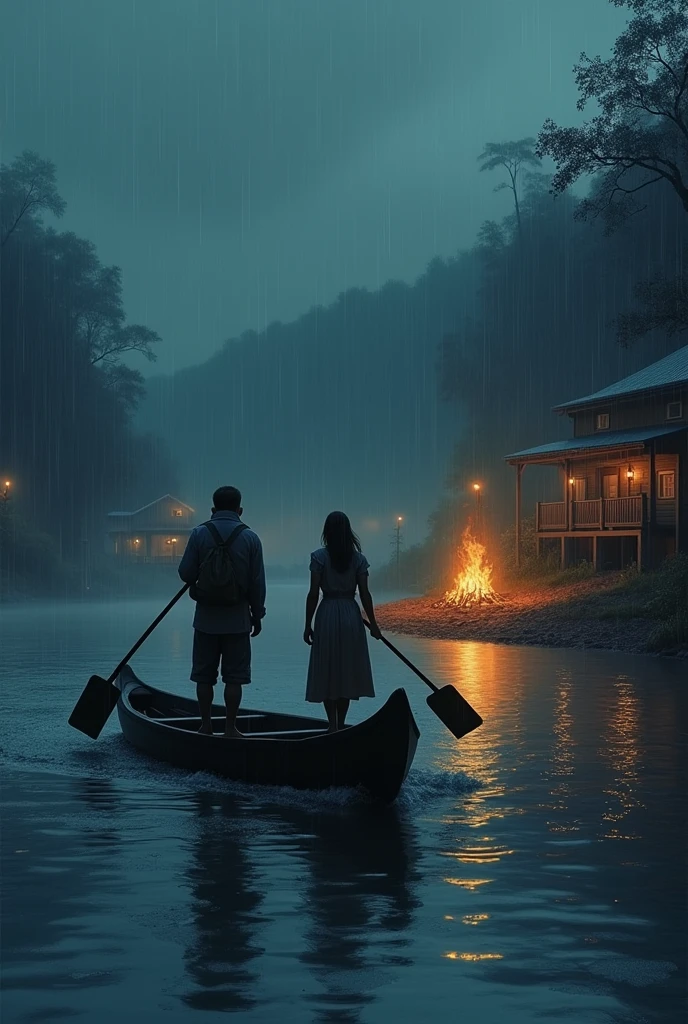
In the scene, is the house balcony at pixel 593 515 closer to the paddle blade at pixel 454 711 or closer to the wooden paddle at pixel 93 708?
Answer: the wooden paddle at pixel 93 708

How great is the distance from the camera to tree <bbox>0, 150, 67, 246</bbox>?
87.1 meters

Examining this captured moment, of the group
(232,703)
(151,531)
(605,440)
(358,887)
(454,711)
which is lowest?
(358,887)

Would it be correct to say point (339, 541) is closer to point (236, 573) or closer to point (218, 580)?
point (236, 573)

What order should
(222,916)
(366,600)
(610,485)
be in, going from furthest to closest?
(610,485) → (366,600) → (222,916)

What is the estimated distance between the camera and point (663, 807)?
34.4 feet

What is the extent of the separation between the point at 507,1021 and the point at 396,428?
18210cm

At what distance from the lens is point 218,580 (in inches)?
429

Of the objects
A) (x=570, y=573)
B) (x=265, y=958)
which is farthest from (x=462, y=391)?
(x=265, y=958)

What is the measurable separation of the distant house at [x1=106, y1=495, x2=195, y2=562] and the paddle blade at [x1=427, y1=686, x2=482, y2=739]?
95.7m

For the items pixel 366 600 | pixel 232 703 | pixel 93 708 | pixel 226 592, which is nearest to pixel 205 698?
pixel 232 703

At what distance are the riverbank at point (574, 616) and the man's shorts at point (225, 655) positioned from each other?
59.5ft

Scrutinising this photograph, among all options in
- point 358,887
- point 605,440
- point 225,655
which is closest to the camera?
point 358,887

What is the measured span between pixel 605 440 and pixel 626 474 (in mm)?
2088

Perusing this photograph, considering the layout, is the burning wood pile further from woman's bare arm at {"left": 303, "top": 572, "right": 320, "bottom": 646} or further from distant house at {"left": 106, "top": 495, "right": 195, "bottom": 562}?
distant house at {"left": 106, "top": 495, "right": 195, "bottom": 562}
